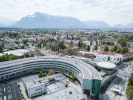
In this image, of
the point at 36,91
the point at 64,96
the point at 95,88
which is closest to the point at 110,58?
the point at 95,88

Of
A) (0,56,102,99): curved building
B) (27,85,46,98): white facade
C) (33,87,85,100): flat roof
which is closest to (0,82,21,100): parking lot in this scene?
(27,85,46,98): white facade

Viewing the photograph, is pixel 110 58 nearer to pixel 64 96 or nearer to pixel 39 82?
pixel 39 82

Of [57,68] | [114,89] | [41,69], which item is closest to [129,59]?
[114,89]

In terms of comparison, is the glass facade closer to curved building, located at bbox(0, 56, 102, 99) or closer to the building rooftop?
curved building, located at bbox(0, 56, 102, 99)

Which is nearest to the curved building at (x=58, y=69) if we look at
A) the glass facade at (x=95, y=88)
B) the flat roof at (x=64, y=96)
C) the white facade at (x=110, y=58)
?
the glass facade at (x=95, y=88)

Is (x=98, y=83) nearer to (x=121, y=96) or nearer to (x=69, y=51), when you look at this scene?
(x=121, y=96)

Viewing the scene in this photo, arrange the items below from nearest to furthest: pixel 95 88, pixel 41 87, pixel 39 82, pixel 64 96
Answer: pixel 64 96 → pixel 95 88 → pixel 41 87 → pixel 39 82
